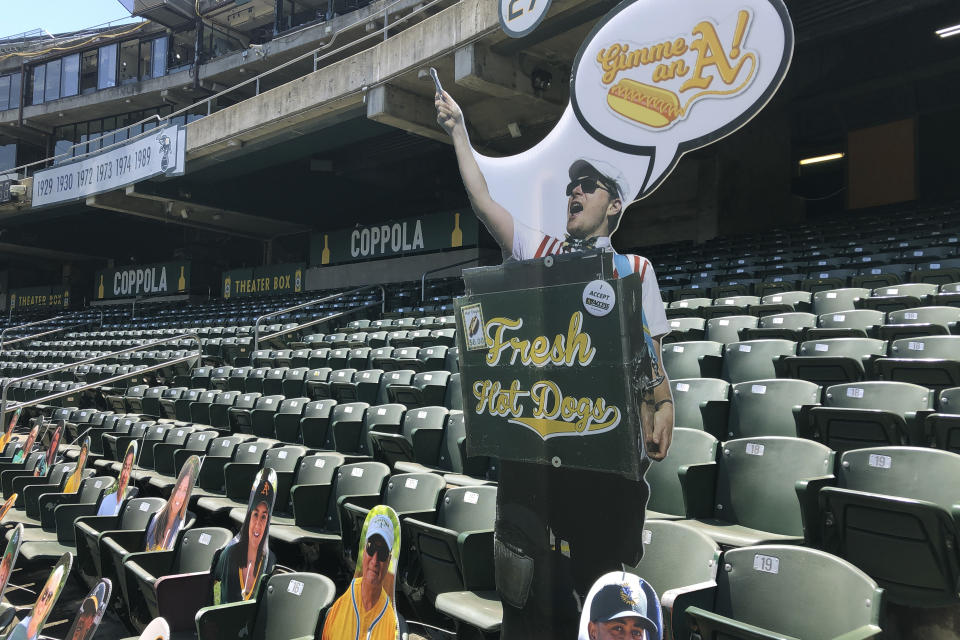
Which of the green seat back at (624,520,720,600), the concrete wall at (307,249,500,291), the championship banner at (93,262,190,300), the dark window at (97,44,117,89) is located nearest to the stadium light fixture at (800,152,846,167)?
the concrete wall at (307,249,500,291)

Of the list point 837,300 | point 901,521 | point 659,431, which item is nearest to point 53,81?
point 837,300

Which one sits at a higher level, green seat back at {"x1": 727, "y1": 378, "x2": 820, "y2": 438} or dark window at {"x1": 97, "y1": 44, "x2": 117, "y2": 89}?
dark window at {"x1": 97, "y1": 44, "x2": 117, "y2": 89}

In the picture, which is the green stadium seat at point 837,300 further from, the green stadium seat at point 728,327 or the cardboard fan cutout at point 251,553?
the cardboard fan cutout at point 251,553

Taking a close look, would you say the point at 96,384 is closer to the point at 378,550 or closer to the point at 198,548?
the point at 198,548

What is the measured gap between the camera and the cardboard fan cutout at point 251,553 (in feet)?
10.2

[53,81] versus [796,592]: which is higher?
[53,81]

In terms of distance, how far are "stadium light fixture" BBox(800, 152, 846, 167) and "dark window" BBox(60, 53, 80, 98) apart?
952 inches

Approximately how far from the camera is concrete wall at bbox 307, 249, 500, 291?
15312 millimetres

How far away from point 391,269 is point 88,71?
16574 millimetres

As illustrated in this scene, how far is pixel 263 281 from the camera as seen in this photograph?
2048cm

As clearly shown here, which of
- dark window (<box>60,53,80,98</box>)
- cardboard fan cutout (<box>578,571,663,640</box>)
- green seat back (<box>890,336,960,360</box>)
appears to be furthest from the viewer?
dark window (<box>60,53,80,98</box>)

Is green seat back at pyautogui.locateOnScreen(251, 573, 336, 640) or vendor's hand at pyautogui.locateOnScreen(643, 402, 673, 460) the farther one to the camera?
green seat back at pyautogui.locateOnScreen(251, 573, 336, 640)

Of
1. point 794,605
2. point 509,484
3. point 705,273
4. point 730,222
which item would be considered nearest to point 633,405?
point 509,484

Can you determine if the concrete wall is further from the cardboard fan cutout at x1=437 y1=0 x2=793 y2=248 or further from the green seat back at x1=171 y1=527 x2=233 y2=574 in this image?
the cardboard fan cutout at x1=437 y1=0 x2=793 y2=248
